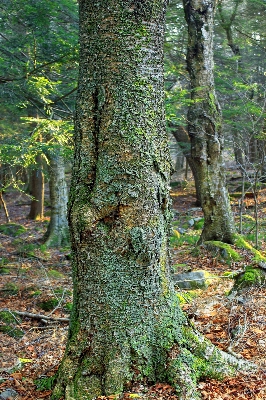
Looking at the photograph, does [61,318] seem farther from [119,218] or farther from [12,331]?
[119,218]

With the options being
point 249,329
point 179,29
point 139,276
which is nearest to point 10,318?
point 249,329

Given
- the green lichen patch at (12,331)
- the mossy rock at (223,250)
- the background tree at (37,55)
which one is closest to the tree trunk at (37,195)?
the background tree at (37,55)

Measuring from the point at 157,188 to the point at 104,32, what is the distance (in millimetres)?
1112

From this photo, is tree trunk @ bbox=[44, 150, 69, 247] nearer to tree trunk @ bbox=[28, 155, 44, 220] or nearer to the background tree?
the background tree

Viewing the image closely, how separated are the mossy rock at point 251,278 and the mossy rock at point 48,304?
3187 mm

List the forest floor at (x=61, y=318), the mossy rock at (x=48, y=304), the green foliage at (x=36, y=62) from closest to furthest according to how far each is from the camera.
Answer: the forest floor at (x=61, y=318)
the mossy rock at (x=48, y=304)
the green foliage at (x=36, y=62)

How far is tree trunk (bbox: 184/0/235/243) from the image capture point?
866 cm

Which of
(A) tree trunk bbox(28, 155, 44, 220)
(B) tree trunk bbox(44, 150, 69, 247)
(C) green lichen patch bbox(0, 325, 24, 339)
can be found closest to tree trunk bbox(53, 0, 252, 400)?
(C) green lichen patch bbox(0, 325, 24, 339)

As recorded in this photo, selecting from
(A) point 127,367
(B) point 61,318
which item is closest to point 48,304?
(B) point 61,318

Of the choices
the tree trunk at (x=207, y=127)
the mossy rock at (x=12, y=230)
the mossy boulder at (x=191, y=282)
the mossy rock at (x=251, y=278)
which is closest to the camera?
the mossy rock at (x=251, y=278)

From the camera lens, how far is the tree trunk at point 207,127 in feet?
28.4

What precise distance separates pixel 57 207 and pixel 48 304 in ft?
19.8

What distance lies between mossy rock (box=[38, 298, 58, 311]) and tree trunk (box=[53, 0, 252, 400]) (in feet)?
13.4

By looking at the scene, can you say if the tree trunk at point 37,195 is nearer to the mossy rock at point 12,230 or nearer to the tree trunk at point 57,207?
the mossy rock at point 12,230
